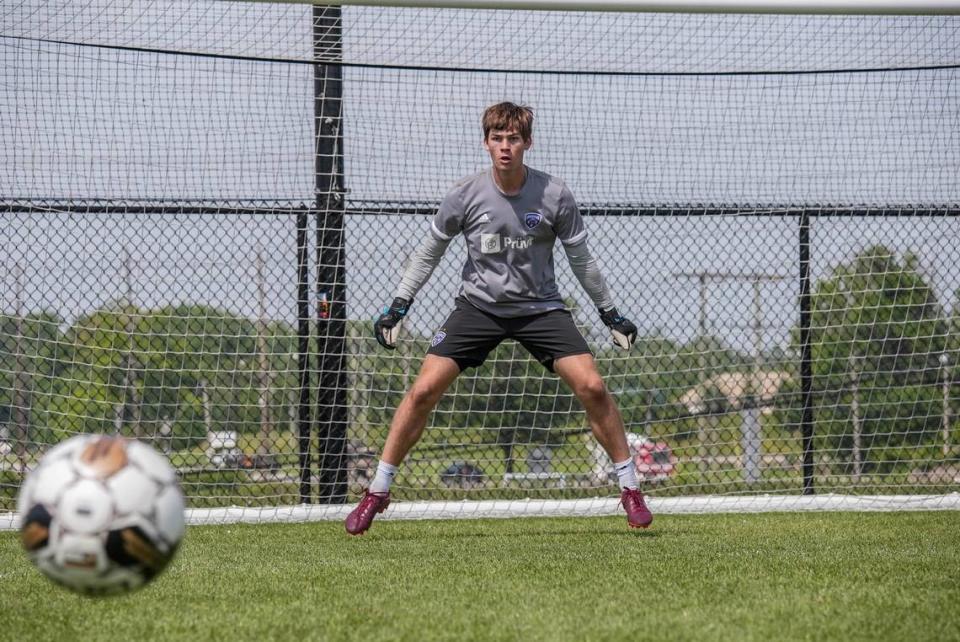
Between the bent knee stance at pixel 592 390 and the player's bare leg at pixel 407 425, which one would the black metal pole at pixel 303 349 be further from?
the bent knee stance at pixel 592 390

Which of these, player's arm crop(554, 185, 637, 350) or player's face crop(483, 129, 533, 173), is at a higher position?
player's face crop(483, 129, 533, 173)

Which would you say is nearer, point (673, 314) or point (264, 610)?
point (264, 610)

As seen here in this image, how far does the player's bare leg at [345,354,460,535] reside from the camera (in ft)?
18.5

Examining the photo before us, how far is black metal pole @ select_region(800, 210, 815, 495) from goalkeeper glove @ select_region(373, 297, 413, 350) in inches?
141

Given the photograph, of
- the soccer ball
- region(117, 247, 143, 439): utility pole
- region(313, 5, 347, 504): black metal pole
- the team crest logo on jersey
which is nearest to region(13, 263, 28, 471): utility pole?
region(117, 247, 143, 439): utility pole

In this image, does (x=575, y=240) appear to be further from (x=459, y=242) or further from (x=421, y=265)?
(x=459, y=242)

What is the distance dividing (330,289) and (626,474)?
9.39 ft

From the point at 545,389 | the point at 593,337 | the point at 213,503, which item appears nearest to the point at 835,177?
the point at 593,337

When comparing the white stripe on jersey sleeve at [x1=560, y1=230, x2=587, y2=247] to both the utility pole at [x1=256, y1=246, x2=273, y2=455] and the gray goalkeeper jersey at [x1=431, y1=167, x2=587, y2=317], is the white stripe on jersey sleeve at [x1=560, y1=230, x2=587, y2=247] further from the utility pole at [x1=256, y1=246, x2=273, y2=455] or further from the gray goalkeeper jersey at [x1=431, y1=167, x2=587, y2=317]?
the utility pole at [x1=256, y1=246, x2=273, y2=455]

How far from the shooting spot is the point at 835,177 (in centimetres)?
823

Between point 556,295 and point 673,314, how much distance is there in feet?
9.71

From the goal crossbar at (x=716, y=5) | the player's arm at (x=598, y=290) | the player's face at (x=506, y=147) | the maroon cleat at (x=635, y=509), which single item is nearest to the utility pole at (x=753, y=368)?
the goal crossbar at (x=716, y=5)

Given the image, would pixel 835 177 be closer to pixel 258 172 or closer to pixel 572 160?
pixel 572 160

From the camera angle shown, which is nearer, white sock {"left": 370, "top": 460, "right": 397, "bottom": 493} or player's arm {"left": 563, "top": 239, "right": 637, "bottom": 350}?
white sock {"left": 370, "top": 460, "right": 397, "bottom": 493}
